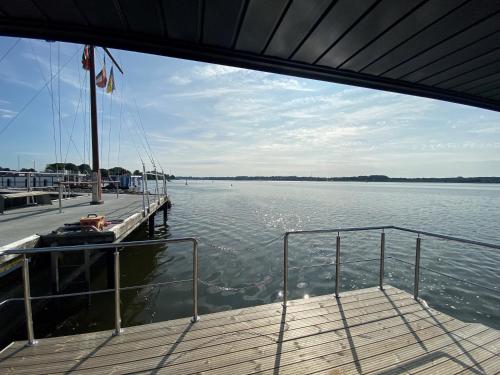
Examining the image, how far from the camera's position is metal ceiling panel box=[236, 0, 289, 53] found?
1800mm

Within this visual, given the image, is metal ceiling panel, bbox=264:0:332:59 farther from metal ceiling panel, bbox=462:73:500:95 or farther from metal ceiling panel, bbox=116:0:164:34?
metal ceiling panel, bbox=462:73:500:95

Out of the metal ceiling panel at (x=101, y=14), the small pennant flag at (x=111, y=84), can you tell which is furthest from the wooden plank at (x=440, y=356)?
the small pennant flag at (x=111, y=84)

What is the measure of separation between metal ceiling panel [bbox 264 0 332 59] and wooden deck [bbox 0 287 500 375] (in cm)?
290

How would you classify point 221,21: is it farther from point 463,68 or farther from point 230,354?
point 230,354

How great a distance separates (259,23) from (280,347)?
3.06 m

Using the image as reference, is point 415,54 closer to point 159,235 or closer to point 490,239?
point 159,235

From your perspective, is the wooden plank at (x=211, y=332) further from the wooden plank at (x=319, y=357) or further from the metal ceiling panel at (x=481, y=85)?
the metal ceiling panel at (x=481, y=85)

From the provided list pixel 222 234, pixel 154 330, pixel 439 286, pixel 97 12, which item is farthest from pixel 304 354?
pixel 222 234

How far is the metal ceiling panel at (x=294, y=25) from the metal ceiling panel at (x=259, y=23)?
6cm

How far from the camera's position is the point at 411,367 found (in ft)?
8.54

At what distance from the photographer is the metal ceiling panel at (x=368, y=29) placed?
1786mm

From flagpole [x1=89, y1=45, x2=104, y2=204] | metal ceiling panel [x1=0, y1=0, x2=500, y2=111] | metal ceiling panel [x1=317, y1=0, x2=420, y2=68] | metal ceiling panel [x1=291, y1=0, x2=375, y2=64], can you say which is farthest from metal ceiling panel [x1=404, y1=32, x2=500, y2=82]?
flagpole [x1=89, y1=45, x2=104, y2=204]

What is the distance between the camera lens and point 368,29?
2041 millimetres

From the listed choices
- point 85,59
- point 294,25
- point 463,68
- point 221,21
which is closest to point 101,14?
point 221,21
